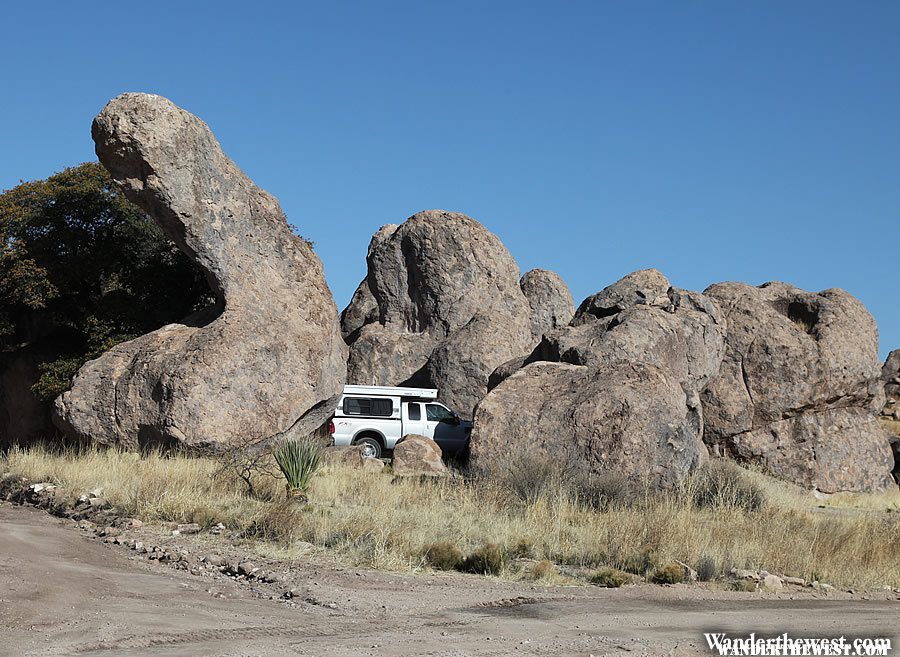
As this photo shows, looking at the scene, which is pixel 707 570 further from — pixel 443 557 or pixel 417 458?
pixel 417 458

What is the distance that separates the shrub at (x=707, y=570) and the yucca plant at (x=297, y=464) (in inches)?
235

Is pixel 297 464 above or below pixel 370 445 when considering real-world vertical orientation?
below

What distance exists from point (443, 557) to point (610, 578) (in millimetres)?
1863

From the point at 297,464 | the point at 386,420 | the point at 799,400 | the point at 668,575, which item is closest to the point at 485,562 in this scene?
the point at 668,575

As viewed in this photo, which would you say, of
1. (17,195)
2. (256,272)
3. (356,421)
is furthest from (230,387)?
(17,195)

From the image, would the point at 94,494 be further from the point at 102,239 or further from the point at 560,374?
the point at 102,239

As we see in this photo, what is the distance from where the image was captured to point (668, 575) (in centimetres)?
1038

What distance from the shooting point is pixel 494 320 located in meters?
29.1

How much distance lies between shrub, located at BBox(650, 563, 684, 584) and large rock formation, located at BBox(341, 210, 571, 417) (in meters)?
17.7

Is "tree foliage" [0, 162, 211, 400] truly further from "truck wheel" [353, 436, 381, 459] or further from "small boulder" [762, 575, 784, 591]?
"small boulder" [762, 575, 784, 591]

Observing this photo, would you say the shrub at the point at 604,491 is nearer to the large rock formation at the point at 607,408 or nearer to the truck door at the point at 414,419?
the large rock formation at the point at 607,408

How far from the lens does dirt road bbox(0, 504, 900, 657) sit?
6.96 meters

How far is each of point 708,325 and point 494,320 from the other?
8824 mm

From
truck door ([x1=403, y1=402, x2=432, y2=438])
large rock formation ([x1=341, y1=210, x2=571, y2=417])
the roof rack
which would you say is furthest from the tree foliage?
large rock formation ([x1=341, y1=210, x2=571, y2=417])
